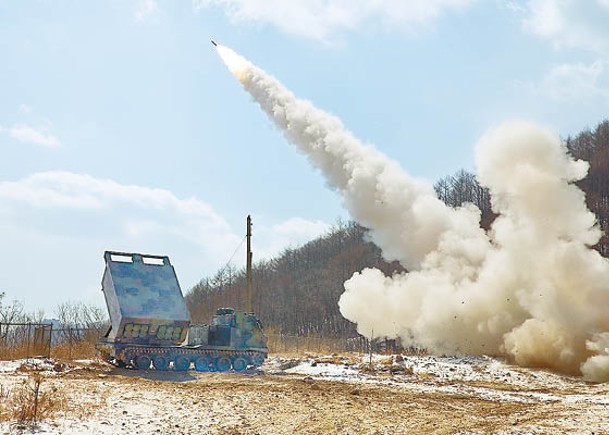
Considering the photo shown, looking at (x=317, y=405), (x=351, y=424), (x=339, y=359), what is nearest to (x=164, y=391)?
(x=317, y=405)

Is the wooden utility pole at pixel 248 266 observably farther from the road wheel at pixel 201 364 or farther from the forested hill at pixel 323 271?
the forested hill at pixel 323 271

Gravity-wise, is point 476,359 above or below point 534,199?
below

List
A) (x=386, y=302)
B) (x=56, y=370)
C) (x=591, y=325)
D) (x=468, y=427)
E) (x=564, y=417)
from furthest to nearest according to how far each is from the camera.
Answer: (x=386, y=302) → (x=591, y=325) → (x=56, y=370) → (x=564, y=417) → (x=468, y=427)

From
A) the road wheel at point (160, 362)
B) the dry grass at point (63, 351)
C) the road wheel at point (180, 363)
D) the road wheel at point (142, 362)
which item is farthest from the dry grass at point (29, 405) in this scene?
the dry grass at point (63, 351)

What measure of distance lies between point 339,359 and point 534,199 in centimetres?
1142

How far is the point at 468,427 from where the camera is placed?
47.3ft

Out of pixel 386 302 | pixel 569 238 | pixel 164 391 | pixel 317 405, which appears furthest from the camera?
pixel 386 302

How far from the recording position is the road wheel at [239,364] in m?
30.0

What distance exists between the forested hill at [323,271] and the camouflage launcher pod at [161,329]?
139ft

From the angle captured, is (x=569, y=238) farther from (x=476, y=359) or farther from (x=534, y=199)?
(x=476, y=359)

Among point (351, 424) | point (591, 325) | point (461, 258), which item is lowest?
point (351, 424)

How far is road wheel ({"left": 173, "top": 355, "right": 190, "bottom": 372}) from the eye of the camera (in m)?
29.0

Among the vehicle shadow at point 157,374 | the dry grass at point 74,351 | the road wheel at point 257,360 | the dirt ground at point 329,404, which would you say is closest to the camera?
the dirt ground at point 329,404

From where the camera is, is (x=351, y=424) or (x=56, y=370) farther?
(x=56, y=370)
